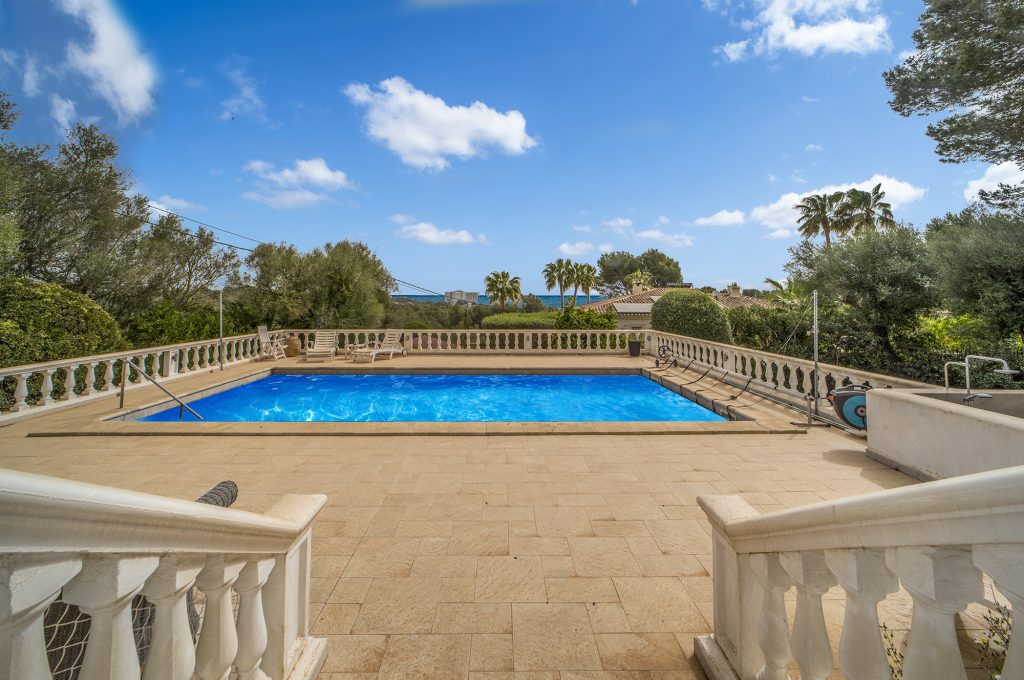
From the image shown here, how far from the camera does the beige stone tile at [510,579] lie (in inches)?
102

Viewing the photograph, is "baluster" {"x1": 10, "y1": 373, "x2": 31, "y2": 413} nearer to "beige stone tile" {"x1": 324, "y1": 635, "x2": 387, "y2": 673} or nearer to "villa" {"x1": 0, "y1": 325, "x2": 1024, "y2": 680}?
"villa" {"x1": 0, "y1": 325, "x2": 1024, "y2": 680}

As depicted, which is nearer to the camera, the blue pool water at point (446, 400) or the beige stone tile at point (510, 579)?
the beige stone tile at point (510, 579)

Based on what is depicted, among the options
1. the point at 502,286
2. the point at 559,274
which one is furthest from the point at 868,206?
the point at 502,286

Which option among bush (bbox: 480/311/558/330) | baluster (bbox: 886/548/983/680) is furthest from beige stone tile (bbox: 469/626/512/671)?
bush (bbox: 480/311/558/330)

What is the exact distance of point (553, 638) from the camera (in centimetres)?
225

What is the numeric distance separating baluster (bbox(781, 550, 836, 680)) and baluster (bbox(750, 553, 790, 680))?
11 cm

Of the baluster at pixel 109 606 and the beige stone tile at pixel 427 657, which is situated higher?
the baluster at pixel 109 606

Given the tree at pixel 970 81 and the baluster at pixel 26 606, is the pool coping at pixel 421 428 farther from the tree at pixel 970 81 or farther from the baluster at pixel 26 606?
the tree at pixel 970 81

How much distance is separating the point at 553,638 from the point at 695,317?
14373 millimetres

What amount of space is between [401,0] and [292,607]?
33.0ft

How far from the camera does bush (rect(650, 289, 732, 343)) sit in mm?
14891

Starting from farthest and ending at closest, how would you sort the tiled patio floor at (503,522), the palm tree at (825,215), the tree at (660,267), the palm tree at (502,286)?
1. the tree at (660,267)
2. the palm tree at (502,286)
3. the palm tree at (825,215)
4. the tiled patio floor at (503,522)

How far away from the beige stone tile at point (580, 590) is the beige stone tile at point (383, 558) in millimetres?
933

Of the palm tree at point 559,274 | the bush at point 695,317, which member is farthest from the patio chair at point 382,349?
the palm tree at point 559,274
